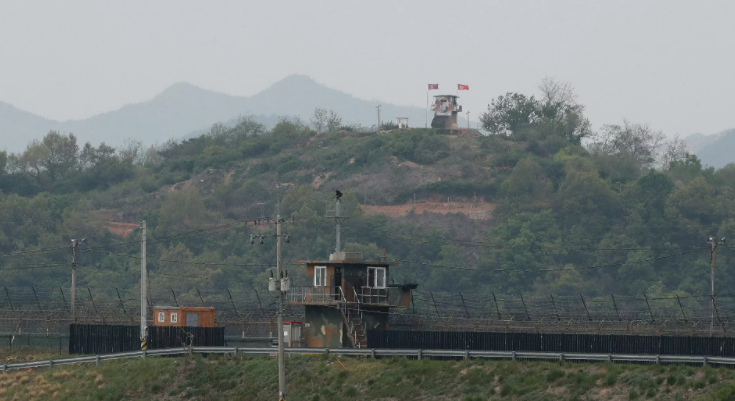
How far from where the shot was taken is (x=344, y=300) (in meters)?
60.9

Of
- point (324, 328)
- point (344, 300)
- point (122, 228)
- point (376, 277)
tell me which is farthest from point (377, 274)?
point (122, 228)

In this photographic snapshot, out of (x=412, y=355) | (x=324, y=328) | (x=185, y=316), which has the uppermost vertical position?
(x=185, y=316)

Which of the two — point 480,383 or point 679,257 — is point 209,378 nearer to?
point 480,383

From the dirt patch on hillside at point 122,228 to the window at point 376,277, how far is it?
10670 cm

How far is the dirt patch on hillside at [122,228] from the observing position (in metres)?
165

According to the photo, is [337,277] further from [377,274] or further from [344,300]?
[377,274]

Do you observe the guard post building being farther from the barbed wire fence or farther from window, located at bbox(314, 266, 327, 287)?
the barbed wire fence

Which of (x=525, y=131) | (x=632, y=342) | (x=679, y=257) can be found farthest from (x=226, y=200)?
(x=632, y=342)

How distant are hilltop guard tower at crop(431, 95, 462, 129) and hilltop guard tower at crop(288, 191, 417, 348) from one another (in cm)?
12524

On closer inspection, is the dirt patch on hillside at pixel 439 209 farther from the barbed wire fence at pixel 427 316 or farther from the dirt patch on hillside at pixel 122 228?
the dirt patch on hillside at pixel 122 228

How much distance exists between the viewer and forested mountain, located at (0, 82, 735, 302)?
470 ft

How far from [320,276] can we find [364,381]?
13967mm

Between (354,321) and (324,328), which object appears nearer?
(354,321)

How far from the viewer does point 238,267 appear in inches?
5610
